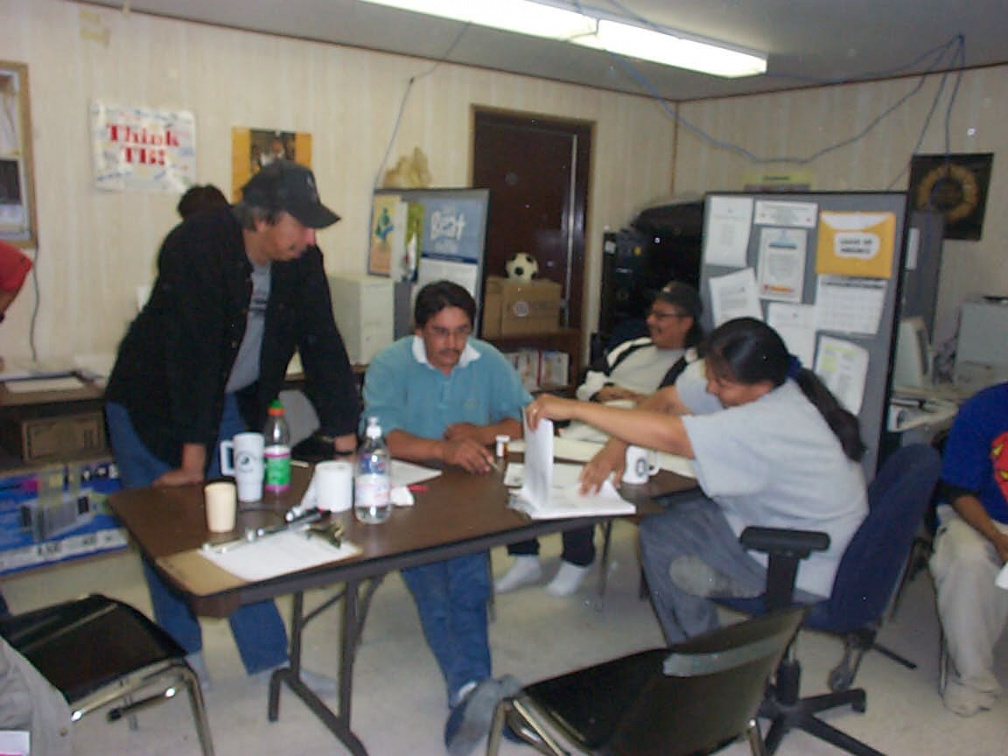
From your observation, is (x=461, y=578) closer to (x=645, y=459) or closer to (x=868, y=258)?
(x=645, y=459)

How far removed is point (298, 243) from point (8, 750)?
4.55 feet

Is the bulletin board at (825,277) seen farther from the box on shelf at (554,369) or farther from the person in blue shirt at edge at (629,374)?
the box on shelf at (554,369)

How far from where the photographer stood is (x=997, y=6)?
3346mm

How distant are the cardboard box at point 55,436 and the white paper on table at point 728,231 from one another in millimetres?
2577

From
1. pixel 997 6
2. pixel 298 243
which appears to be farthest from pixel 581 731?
pixel 997 6

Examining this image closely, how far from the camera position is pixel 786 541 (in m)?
2.07

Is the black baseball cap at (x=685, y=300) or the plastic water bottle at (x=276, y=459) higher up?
A: the black baseball cap at (x=685, y=300)

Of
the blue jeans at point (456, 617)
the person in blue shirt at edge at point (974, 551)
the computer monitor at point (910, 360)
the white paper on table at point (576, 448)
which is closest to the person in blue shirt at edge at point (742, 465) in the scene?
the white paper on table at point (576, 448)

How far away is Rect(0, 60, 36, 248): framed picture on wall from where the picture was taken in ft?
11.6

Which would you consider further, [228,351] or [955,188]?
[955,188]

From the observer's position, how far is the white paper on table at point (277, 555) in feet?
5.41

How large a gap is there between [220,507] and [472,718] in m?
0.90

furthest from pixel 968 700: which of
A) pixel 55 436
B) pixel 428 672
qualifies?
pixel 55 436

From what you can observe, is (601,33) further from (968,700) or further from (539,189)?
(968,700)
